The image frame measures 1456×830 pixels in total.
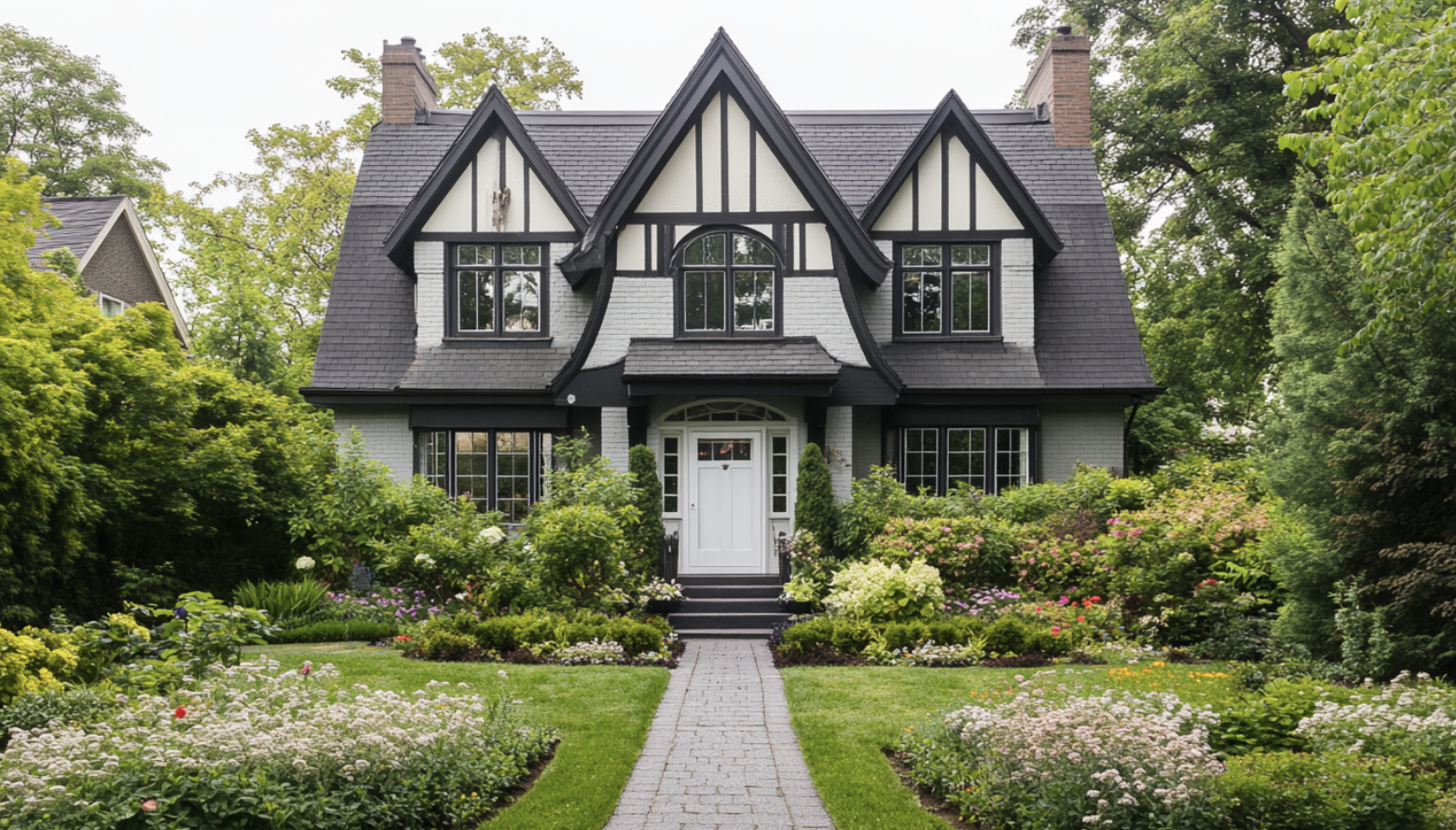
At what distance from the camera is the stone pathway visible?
236 inches

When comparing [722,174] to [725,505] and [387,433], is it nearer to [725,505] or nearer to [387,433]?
[725,505]

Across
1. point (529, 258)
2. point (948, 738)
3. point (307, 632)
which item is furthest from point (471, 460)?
point (948, 738)

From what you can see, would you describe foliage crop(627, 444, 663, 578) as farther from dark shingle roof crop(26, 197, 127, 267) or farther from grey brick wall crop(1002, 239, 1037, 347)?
dark shingle roof crop(26, 197, 127, 267)

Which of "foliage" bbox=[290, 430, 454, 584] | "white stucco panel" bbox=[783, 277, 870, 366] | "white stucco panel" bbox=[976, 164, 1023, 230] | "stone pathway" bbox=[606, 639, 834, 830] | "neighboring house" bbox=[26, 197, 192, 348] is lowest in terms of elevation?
"stone pathway" bbox=[606, 639, 834, 830]

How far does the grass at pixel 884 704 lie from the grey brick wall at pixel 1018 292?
7.87 metres

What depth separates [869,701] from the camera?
8977 millimetres

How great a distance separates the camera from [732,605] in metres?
14.3

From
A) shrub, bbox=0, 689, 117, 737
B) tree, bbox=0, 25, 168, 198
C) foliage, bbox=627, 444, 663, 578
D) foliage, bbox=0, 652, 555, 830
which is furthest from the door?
tree, bbox=0, 25, 168, 198

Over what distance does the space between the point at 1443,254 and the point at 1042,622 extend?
19.0ft

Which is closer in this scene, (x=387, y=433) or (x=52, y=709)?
(x=52, y=709)

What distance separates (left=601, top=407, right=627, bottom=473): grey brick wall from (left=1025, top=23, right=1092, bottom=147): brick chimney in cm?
1064

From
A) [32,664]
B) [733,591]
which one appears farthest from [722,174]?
[32,664]

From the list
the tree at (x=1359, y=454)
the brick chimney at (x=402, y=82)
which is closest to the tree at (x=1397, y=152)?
the tree at (x=1359, y=454)

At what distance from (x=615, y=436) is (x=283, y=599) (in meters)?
5.38
